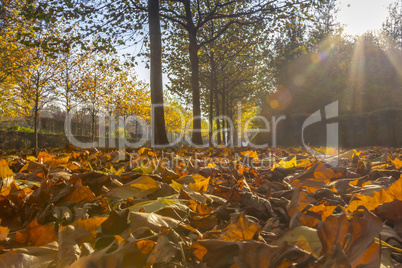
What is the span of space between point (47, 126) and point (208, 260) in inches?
1088

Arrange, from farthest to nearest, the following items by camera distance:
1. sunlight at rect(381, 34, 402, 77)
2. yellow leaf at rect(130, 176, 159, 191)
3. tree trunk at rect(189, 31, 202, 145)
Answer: sunlight at rect(381, 34, 402, 77) < tree trunk at rect(189, 31, 202, 145) < yellow leaf at rect(130, 176, 159, 191)

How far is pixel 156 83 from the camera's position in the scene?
318 inches

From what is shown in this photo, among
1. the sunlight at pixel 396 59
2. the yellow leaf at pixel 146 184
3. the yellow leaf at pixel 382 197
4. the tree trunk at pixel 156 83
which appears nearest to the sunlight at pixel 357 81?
the sunlight at pixel 396 59

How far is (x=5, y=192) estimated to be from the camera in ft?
3.64

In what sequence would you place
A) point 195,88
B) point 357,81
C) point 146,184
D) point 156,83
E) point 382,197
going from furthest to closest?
point 357,81
point 195,88
point 156,83
point 146,184
point 382,197

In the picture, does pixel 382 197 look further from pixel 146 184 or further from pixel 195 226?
pixel 146 184

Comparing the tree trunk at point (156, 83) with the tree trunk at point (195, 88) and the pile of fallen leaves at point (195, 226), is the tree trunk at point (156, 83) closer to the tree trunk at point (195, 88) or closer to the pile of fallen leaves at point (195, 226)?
the tree trunk at point (195, 88)

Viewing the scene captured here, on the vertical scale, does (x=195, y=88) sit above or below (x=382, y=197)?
above

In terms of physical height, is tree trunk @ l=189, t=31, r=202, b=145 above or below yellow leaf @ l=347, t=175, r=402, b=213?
above

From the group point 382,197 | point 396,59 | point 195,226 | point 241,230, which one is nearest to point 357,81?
point 396,59

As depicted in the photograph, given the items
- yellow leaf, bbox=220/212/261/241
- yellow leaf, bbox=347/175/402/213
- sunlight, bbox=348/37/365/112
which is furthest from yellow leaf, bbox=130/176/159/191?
sunlight, bbox=348/37/365/112

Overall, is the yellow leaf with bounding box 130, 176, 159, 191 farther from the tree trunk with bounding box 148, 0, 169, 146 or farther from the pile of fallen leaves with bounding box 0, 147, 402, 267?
the tree trunk with bounding box 148, 0, 169, 146

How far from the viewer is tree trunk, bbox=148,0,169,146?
7.65 m

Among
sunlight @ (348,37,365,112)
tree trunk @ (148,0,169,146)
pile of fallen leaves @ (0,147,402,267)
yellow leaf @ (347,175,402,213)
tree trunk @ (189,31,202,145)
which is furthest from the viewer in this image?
sunlight @ (348,37,365,112)
